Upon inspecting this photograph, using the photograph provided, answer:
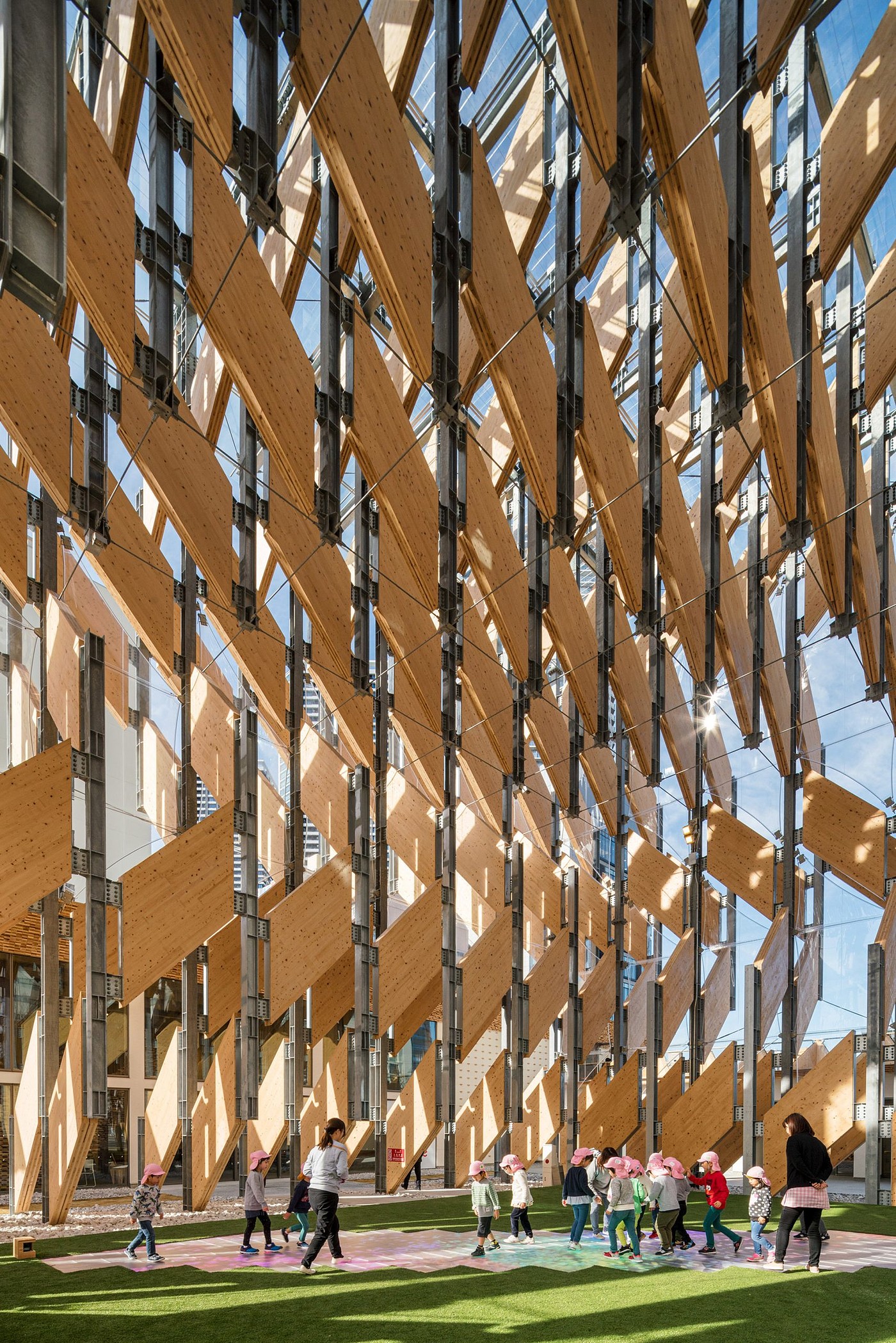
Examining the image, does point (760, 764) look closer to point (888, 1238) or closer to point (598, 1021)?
point (598, 1021)

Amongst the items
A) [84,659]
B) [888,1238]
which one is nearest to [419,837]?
[84,659]

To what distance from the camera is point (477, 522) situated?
18.8 metres

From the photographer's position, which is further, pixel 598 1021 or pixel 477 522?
pixel 598 1021

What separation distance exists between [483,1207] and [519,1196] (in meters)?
1.17

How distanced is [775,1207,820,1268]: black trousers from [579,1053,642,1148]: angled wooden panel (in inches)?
530

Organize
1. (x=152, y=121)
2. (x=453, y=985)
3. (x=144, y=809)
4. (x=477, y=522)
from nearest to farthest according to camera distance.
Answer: (x=152, y=121)
(x=477, y=522)
(x=453, y=985)
(x=144, y=809)

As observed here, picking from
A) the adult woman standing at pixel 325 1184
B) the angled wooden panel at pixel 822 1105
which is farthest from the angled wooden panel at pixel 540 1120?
the adult woman standing at pixel 325 1184

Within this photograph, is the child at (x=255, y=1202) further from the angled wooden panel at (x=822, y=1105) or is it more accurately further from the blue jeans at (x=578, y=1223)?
the angled wooden panel at (x=822, y=1105)

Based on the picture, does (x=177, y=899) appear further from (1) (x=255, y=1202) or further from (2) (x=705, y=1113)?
(2) (x=705, y=1113)

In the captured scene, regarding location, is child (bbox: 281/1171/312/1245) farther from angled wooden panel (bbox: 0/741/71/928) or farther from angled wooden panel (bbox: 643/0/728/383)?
angled wooden panel (bbox: 643/0/728/383)

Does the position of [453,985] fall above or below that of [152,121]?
below

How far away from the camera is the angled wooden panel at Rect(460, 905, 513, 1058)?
22141mm

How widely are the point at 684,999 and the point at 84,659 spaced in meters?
16.3

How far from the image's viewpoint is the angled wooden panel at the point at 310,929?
1858 cm
